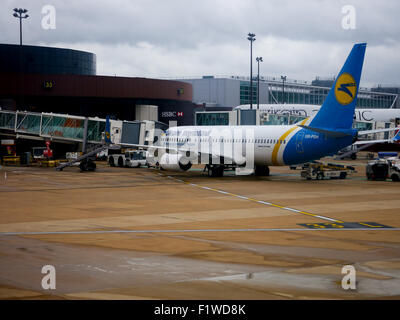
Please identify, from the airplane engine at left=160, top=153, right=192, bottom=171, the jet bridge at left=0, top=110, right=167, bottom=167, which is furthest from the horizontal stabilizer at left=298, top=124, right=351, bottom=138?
the jet bridge at left=0, top=110, right=167, bottom=167

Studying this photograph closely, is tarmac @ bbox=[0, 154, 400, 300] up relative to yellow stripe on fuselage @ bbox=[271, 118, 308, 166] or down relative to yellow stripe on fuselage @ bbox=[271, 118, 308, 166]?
down

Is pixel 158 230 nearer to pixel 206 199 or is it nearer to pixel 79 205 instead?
pixel 79 205

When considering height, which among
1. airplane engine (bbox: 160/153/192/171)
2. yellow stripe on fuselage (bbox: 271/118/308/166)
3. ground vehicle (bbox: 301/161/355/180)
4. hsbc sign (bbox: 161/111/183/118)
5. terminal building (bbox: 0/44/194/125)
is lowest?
ground vehicle (bbox: 301/161/355/180)

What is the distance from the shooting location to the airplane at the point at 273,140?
110ft

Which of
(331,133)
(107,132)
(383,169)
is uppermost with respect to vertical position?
(107,132)

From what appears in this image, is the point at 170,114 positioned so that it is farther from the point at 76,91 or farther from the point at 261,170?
the point at 261,170

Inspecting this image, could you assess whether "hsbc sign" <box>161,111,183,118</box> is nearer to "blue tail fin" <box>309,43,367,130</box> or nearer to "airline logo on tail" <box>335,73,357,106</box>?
"blue tail fin" <box>309,43,367,130</box>

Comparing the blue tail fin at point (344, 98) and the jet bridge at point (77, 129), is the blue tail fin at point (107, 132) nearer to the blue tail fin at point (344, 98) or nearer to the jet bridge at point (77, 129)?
the jet bridge at point (77, 129)

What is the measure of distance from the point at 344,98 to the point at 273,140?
5.90 meters

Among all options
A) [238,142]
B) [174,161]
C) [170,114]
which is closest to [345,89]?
[238,142]

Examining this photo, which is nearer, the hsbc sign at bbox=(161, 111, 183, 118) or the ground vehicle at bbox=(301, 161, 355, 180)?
the ground vehicle at bbox=(301, 161, 355, 180)

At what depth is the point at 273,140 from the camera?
3706 centimetres

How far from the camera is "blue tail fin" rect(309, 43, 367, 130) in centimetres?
3266
